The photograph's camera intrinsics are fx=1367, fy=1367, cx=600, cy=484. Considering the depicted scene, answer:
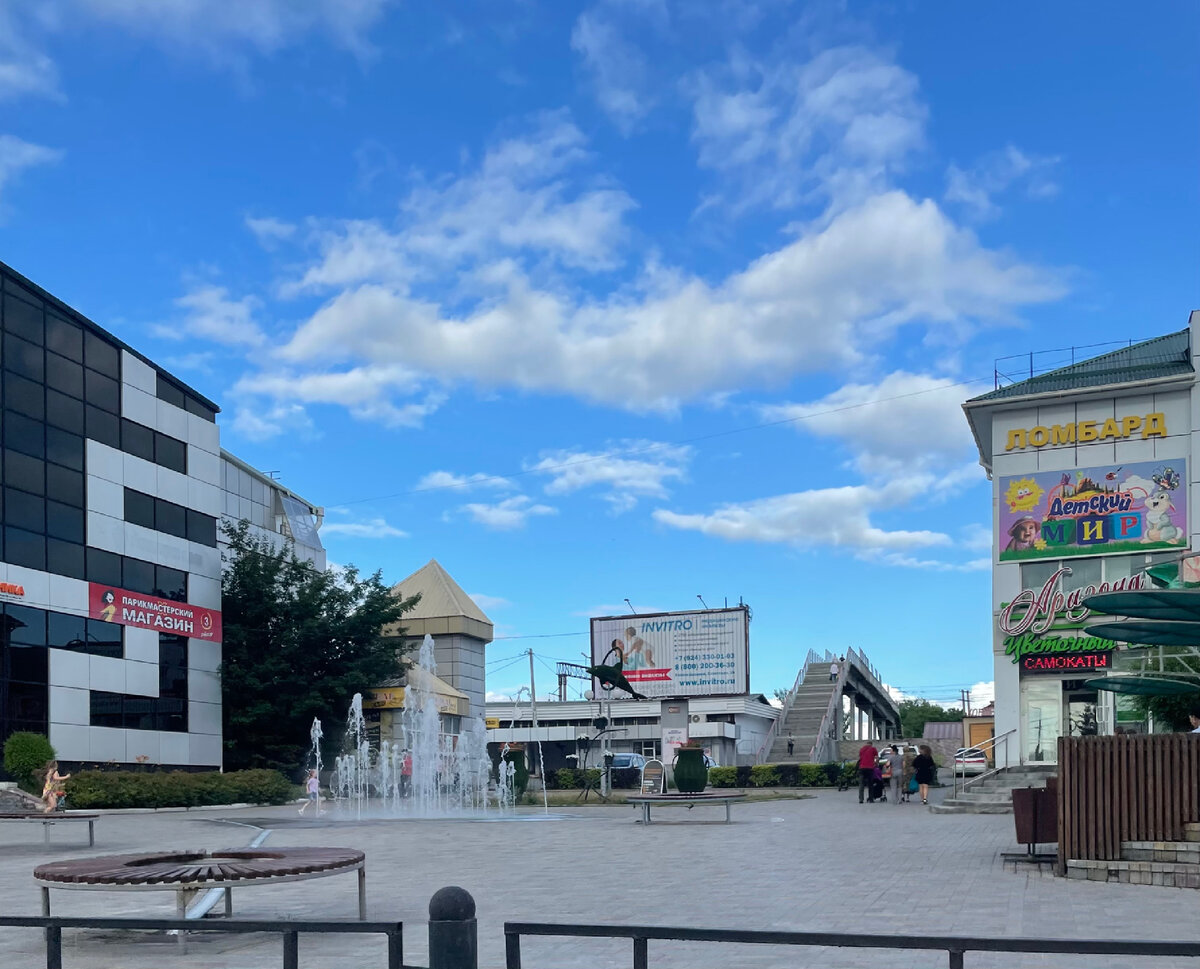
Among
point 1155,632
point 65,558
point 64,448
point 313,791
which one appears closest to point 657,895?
point 1155,632

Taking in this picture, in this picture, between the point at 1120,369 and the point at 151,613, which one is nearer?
the point at 1120,369

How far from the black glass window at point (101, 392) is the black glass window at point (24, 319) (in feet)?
6.65

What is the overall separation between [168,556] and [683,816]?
20356mm

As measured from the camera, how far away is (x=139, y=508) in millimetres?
40125

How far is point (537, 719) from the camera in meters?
78.8

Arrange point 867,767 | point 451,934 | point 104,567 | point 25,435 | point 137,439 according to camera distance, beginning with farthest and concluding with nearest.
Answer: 1. point 137,439
2. point 104,567
3. point 25,435
4. point 867,767
5. point 451,934

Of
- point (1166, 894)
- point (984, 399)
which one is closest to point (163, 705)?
point (984, 399)

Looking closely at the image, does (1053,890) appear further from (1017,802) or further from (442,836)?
(442,836)

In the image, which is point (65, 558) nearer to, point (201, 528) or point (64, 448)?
point (64, 448)

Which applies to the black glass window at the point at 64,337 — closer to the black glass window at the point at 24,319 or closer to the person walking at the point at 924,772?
the black glass window at the point at 24,319

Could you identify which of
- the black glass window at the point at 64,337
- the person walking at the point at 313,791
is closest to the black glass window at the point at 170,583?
the black glass window at the point at 64,337

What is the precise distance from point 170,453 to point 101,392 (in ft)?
11.8

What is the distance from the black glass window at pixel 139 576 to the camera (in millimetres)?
39344

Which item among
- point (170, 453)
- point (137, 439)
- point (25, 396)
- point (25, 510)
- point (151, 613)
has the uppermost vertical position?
point (25, 396)
